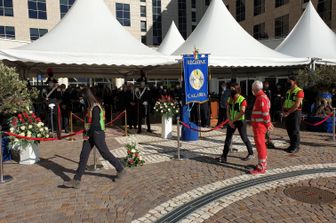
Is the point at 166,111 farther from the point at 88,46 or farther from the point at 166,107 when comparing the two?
the point at 88,46

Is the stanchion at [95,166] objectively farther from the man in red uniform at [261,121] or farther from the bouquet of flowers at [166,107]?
the bouquet of flowers at [166,107]

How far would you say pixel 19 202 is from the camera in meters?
4.64

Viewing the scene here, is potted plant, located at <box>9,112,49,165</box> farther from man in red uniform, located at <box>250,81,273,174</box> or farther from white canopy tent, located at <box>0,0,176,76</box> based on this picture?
man in red uniform, located at <box>250,81,273,174</box>

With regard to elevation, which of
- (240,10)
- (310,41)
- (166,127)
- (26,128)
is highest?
(240,10)

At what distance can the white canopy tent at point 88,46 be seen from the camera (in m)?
8.55

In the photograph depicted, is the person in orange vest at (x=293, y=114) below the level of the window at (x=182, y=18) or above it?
below

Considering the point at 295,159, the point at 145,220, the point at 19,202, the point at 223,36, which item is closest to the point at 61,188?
the point at 19,202

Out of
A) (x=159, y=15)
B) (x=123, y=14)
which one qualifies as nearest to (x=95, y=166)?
(x=123, y=14)

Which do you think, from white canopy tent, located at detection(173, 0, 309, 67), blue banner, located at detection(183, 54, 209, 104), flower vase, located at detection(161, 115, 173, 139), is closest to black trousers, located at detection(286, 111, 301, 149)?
blue banner, located at detection(183, 54, 209, 104)

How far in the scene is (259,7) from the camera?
3672 centimetres

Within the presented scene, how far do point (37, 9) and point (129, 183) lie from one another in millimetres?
41408

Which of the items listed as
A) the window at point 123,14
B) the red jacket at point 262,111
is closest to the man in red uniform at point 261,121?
the red jacket at point 262,111

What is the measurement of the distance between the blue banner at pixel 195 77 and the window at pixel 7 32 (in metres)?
37.6

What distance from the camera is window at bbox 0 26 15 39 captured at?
125ft
